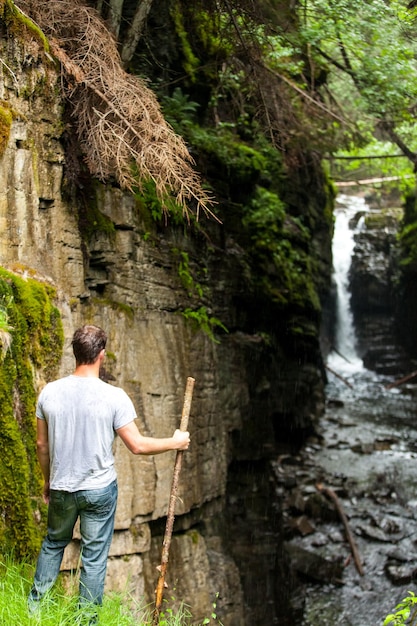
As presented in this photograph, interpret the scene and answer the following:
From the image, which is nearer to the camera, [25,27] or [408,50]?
[25,27]

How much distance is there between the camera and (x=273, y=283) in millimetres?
13930

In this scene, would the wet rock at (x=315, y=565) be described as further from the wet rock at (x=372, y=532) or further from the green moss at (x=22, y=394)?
the green moss at (x=22, y=394)

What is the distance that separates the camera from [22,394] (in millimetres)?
5059

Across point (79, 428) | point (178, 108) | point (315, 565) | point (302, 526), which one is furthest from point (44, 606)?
point (302, 526)

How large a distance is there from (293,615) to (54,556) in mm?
7250

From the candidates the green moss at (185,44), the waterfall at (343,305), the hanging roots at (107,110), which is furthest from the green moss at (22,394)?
the waterfall at (343,305)

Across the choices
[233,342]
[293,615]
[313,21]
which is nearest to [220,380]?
[233,342]

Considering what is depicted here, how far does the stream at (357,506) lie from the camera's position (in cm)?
1013

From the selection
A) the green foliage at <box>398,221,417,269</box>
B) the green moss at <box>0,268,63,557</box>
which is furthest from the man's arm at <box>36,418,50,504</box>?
the green foliage at <box>398,221,417,269</box>

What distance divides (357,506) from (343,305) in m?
12.9

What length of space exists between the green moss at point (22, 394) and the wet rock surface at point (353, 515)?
6.67m

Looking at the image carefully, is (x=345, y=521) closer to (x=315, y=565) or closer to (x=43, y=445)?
(x=315, y=565)

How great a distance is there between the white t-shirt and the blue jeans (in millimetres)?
101

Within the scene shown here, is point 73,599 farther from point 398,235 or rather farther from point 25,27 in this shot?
point 398,235
